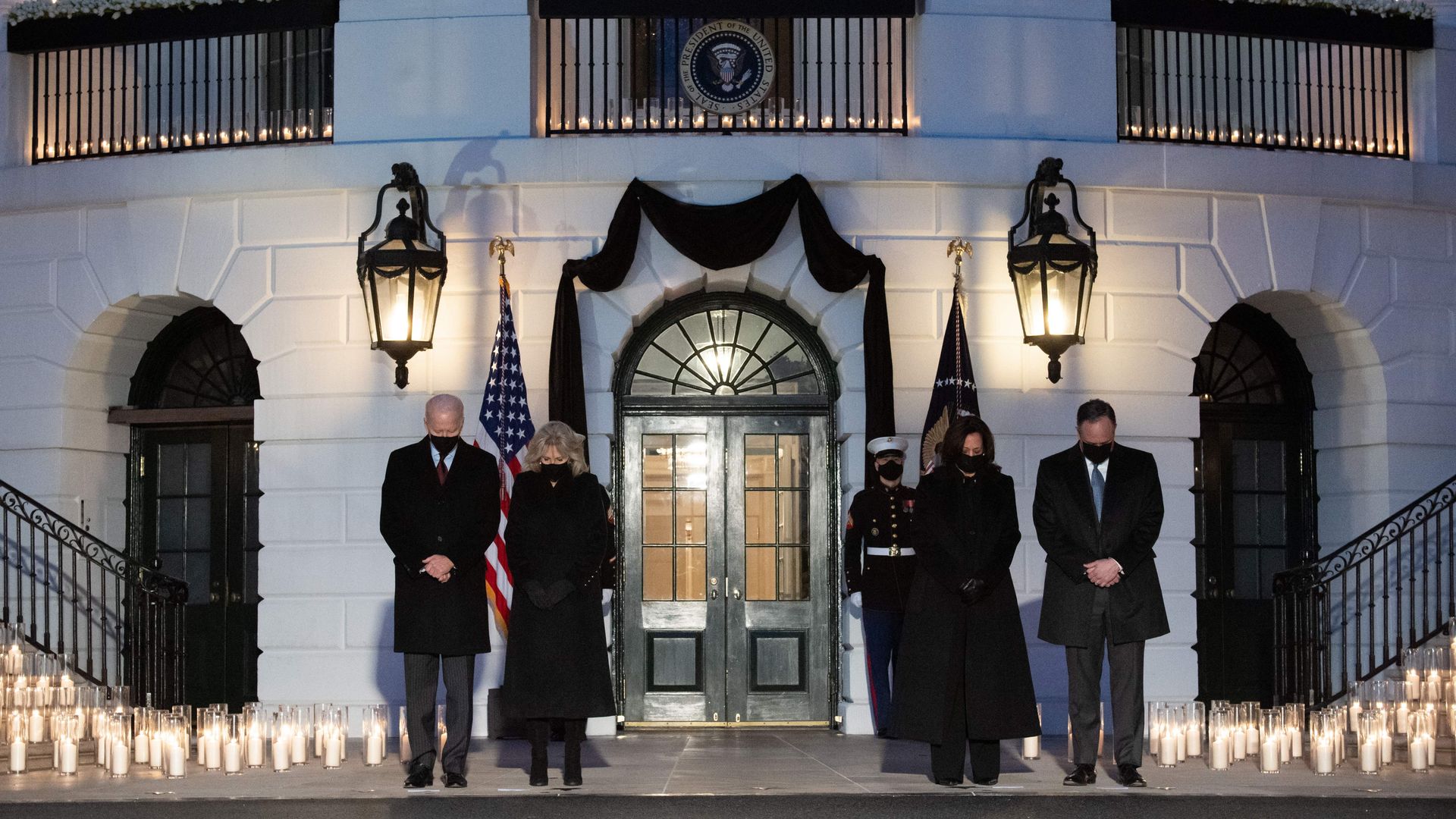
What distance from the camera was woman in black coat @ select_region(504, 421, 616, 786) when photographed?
8.52 metres

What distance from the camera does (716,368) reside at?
12.4 meters

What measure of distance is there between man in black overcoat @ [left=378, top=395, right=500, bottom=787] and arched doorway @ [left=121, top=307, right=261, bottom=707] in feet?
16.1

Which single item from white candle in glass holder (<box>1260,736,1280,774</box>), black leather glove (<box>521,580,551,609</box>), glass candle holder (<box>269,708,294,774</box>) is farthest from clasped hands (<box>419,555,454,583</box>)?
white candle in glass holder (<box>1260,736,1280,774</box>)

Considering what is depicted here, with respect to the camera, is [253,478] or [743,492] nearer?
[743,492]

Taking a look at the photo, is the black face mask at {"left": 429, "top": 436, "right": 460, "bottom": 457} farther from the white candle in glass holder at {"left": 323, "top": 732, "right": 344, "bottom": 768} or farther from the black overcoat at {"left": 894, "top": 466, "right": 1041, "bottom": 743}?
the black overcoat at {"left": 894, "top": 466, "right": 1041, "bottom": 743}

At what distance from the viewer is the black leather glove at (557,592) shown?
852 cm

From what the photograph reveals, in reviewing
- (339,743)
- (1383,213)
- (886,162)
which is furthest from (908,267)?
(339,743)

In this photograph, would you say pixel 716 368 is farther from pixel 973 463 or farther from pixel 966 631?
pixel 966 631

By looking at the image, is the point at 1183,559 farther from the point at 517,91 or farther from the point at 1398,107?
the point at 517,91

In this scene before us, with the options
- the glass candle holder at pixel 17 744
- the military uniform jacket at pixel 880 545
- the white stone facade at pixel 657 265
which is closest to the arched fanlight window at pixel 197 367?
the white stone facade at pixel 657 265

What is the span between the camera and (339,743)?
960cm

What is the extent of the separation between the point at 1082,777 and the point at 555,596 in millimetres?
2695

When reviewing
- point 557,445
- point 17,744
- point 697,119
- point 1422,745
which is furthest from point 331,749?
point 1422,745

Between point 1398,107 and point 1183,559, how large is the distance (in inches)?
154
